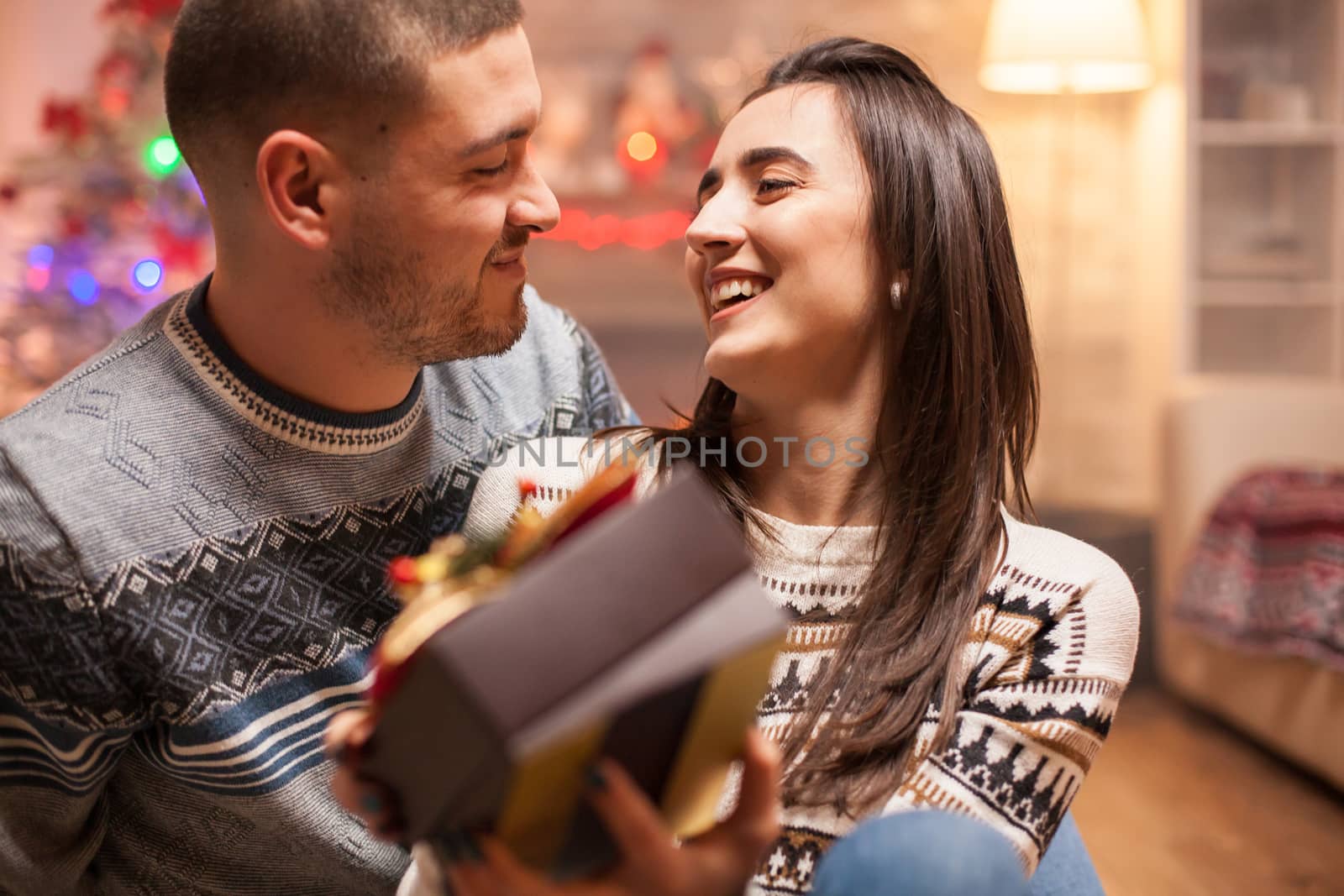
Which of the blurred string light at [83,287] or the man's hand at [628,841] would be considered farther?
the blurred string light at [83,287]

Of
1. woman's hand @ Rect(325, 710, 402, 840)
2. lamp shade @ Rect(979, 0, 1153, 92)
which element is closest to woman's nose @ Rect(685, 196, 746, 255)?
woman's hand @ Rect(325, 710, 402, 840)

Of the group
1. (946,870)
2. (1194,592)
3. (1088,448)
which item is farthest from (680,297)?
(946,870)

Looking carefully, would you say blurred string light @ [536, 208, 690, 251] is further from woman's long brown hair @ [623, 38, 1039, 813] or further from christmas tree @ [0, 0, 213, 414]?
woman's long brown hair @ [623, 38, 1039, 813]

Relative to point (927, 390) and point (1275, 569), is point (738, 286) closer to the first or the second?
point (927, 390)

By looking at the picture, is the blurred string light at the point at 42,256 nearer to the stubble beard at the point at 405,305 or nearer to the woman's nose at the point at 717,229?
the stubble beard at the point at 405,305

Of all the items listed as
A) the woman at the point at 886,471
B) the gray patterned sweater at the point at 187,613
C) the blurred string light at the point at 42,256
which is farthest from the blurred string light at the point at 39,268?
the woman at the point at 886,471

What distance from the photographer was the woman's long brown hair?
112cm

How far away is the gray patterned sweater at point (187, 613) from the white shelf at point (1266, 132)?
3308mm

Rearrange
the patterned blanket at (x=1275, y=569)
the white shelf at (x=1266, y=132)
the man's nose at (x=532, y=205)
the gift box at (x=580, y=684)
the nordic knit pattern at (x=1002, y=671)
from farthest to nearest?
1. the white shelf at (x=1266, y=132)
2. the patterned blanket at (x=1275, y=569)
3. the man's nose at (x=532, y=205)
4. the nordic knit pattern at (x=1002, y=671)
5. the gift box at (x=580, y=684)

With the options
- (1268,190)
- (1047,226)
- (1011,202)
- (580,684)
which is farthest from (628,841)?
(1268,190)

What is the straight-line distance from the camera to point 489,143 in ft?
3.83

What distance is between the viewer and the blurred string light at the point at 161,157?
2.93m

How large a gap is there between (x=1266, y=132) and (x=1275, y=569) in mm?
1759

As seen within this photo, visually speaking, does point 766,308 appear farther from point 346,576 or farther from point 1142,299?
point 1142,299
